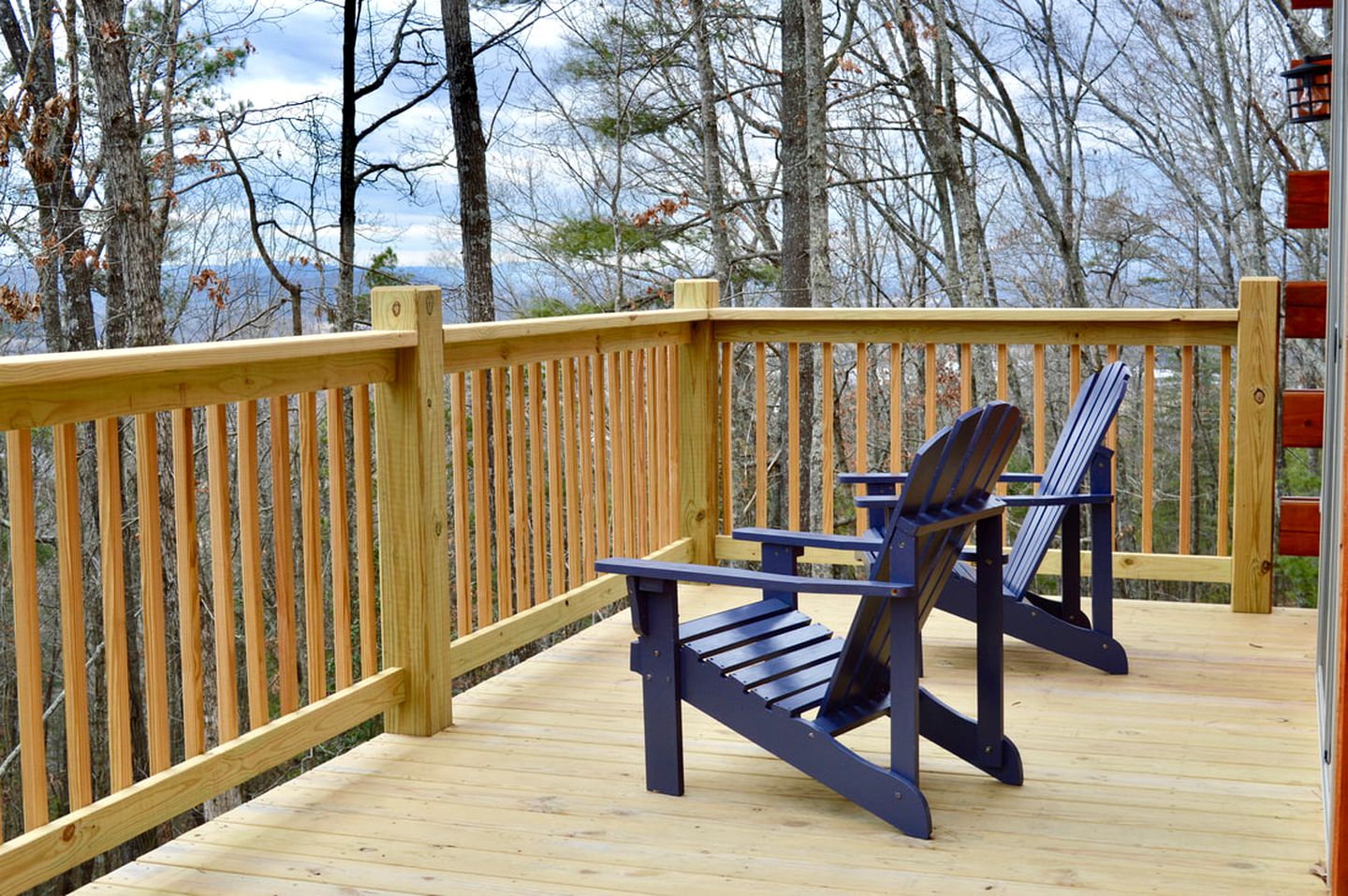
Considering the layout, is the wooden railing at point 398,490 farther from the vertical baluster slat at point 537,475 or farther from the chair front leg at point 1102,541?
the chair front leg at point 1102,541

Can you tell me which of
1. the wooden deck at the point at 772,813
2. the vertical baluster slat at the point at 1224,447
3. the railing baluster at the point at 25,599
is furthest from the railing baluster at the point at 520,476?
the vertical baluster slat at the point at 1224,447

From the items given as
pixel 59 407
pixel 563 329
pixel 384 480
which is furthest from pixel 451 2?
pixel 59 407

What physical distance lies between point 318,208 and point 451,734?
32.7 feet

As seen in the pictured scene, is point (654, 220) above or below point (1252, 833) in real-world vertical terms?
above

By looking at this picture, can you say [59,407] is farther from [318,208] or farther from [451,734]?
[318,208]

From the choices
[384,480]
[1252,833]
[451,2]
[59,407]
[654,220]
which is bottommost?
[1252,833]

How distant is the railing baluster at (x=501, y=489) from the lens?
4.14 m

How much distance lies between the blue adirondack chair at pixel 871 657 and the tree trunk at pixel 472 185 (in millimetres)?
8083

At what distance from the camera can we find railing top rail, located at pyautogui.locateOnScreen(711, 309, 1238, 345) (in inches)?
197

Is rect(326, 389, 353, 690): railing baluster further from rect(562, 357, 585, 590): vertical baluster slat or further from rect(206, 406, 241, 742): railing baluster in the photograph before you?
rect(562, 357, 585, 590): vertical baluster slat

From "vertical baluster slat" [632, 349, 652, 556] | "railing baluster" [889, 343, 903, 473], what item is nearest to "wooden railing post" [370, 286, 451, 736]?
"vertical baluster slat" [632, 349, 652, 556]

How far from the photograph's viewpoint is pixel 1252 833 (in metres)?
2.96

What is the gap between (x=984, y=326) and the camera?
5277 millimetres

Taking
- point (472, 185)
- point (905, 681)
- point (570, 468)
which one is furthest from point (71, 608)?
point (472, 185)
